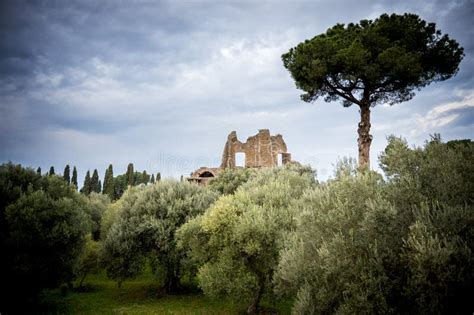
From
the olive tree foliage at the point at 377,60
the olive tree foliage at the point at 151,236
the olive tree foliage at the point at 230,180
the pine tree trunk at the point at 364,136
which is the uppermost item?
the olive tree foliage at the point at 377,60

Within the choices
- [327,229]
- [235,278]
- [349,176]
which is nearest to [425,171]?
[349,176]

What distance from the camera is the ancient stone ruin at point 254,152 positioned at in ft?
184

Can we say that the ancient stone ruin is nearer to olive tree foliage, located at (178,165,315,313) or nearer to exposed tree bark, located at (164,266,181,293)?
exposed tree bark, located at (164,266,181,293)

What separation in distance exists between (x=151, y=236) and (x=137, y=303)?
14.4 ft

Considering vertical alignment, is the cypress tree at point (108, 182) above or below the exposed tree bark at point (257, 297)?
above

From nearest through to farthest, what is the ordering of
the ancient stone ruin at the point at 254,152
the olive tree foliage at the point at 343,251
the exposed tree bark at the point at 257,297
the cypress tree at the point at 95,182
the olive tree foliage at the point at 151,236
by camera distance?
1. the olive tree foliage at the point at 343,251
2. the exposed tree bark at the point at 257,297
3. the olive tree foliage at the point at 151,236
4. the ancient stone ruin at the point at 254,152
5. the cypress tree at the point at 95,182

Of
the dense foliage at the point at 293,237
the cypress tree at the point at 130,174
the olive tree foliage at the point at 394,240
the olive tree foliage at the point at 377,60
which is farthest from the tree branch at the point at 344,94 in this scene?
the cypress tree at the point at 130,174

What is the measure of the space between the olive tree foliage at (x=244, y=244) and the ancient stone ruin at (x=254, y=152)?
38162 mm

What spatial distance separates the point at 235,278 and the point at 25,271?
38.1 ft

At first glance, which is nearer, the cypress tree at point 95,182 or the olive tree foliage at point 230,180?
the olive tree foliage at point 230,180

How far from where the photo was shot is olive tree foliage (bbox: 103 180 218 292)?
22266 mm

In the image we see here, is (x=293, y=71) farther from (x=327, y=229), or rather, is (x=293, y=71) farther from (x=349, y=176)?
(x=327, y=229)

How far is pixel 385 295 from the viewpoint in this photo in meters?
8.30

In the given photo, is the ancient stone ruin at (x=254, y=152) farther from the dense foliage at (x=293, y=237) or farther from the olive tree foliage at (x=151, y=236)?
the olive tree foliage at (x=151, y=236)
